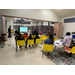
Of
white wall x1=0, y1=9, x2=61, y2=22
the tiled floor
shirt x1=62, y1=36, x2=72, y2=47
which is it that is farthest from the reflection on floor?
white wall x1=0, y1=9, x2=61, y2=22

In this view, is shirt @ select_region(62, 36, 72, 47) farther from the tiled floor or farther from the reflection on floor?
the tiled floor

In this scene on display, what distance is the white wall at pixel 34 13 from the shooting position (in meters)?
5.07

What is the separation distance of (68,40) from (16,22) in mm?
13742

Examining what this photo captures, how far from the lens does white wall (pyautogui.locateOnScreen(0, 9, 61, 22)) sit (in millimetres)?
5070

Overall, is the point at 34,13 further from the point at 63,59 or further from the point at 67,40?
the point at 63,59

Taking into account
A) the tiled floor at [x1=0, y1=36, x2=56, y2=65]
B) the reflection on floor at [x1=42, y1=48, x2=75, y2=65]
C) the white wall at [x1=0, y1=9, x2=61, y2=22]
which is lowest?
the reflection on floor at [x1=42, y1=48, x2=75, y2=65]

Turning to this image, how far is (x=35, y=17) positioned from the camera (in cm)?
614

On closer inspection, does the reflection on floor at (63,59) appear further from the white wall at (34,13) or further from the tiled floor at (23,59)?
the white wall at (34,13)

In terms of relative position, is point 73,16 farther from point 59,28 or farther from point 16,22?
point 16,22

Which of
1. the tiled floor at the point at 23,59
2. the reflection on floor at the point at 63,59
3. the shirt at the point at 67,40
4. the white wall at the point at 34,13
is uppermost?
the white wall at the point at 34,13

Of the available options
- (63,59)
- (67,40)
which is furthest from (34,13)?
(63,59)

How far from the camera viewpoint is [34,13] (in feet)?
19.8

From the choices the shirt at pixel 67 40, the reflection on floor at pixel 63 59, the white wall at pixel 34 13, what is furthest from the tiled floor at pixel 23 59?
the white wall at pixel 34 13
